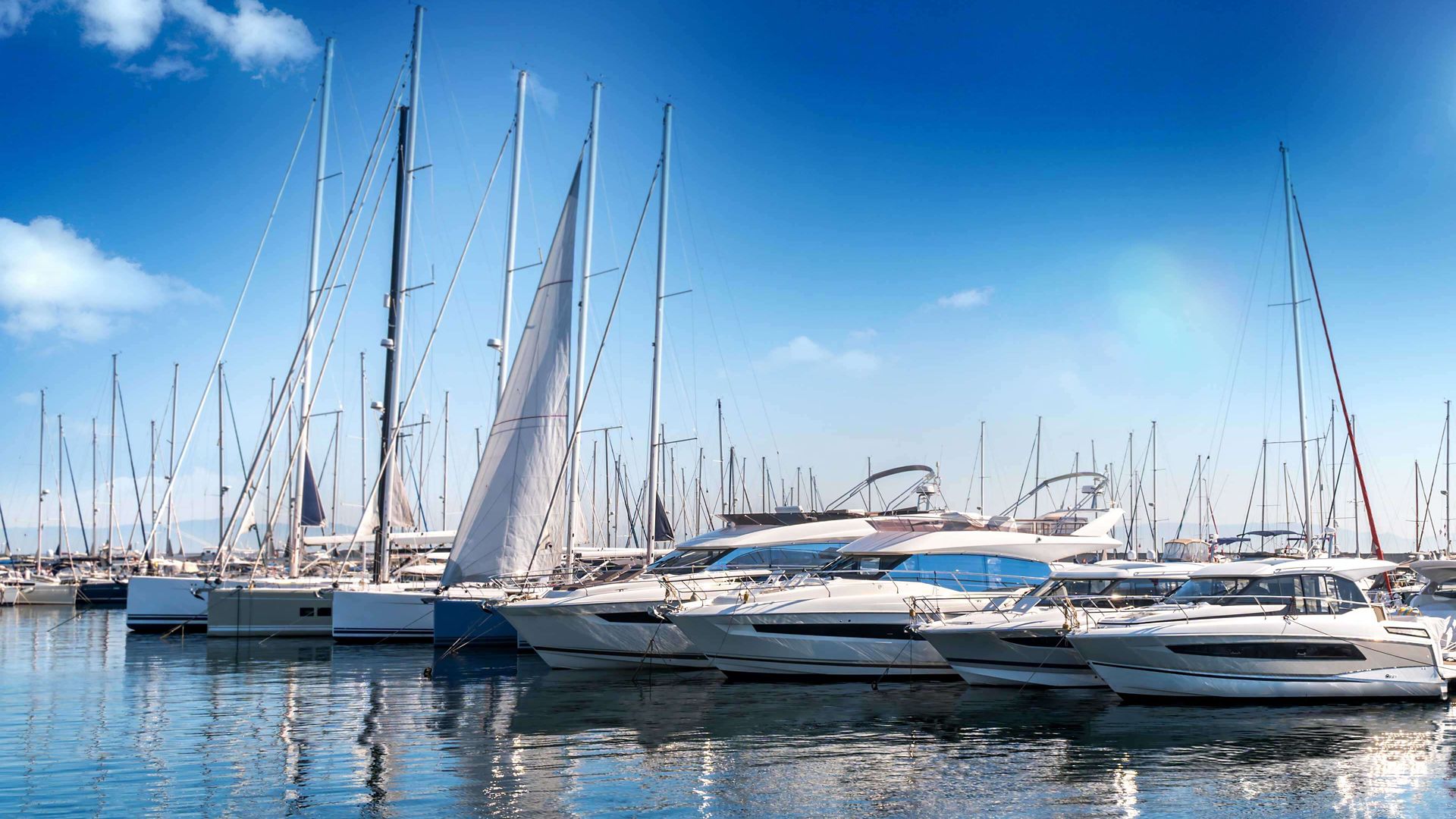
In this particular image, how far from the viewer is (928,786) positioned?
1316 cm

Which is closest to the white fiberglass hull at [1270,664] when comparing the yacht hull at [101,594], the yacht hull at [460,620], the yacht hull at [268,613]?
the yacht hull at [460,620]

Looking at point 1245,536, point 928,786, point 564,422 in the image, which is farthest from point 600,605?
point 1245,536

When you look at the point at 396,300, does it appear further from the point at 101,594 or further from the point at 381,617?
the point at 101,594

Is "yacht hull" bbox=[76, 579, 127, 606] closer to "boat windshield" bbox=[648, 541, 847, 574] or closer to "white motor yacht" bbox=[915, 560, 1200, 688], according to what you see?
"boat windshield" bbox=[648, 541, 847, 574]

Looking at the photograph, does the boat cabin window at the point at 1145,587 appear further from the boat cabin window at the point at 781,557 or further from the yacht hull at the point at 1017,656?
the boat cabin window at the point at 781,557

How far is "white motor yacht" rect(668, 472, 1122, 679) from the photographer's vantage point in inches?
882

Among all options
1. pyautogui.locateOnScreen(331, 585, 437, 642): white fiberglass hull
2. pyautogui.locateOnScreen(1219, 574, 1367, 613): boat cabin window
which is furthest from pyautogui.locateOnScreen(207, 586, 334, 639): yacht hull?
pyautogui.locateOnScreen(1219, 574, 1367, 613): boat cabin window

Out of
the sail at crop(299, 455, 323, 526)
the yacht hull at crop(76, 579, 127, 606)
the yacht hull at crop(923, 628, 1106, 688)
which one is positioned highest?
the sail at crop(299, 455, 323, 526)

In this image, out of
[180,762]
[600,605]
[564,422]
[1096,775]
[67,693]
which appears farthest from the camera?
[564,422]

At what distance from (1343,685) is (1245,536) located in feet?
115

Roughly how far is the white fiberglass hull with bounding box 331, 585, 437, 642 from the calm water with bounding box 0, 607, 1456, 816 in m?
8.75

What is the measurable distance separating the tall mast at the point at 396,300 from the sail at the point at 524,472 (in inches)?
220

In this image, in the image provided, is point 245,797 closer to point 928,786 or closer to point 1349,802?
point 928,786

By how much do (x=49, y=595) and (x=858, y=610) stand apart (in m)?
53.1
